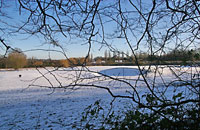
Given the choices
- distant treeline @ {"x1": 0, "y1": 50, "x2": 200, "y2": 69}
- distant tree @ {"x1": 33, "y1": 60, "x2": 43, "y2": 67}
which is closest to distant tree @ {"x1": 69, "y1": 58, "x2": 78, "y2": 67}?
distant treeline @ {"x1": 0, "y1": 50, "x2": 200, "y2": 69}

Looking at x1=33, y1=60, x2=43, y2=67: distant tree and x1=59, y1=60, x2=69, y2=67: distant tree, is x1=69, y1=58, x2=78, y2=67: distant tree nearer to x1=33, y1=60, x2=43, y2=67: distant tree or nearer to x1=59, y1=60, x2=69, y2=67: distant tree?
x1=59, y1=60, x2=69, y2=67: distant tree

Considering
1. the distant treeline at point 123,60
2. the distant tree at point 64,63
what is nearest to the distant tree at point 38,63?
the distant treeline at point 123,60

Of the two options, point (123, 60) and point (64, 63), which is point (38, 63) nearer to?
point (64, 63)

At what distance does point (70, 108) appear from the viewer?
6527 mm

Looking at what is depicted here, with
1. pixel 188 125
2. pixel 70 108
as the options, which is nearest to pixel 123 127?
pixel 188 125

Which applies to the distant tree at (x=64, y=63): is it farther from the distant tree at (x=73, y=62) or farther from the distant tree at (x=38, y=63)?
the distant tree at (x=38, y=63)

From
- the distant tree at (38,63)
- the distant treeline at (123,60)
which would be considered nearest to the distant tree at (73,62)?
the distant treeline at (123,60)

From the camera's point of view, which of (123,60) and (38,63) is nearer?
(38,63)

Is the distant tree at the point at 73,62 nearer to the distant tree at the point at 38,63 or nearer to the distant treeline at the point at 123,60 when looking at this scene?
the distant treeline at the point at 123,60

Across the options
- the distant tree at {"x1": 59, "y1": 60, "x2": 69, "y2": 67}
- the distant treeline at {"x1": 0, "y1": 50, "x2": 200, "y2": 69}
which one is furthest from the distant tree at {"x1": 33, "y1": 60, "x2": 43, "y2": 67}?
the distant tree at {"x1": 59, "y1": 60, "x2": 69, "y2": 67}

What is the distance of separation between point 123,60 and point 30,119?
17.1ft

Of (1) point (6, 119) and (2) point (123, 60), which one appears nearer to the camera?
(2) point (123, 60)

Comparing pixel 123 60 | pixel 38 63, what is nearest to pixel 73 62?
pixel 38 63

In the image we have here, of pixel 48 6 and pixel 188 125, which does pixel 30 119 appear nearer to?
pixel 48 6
